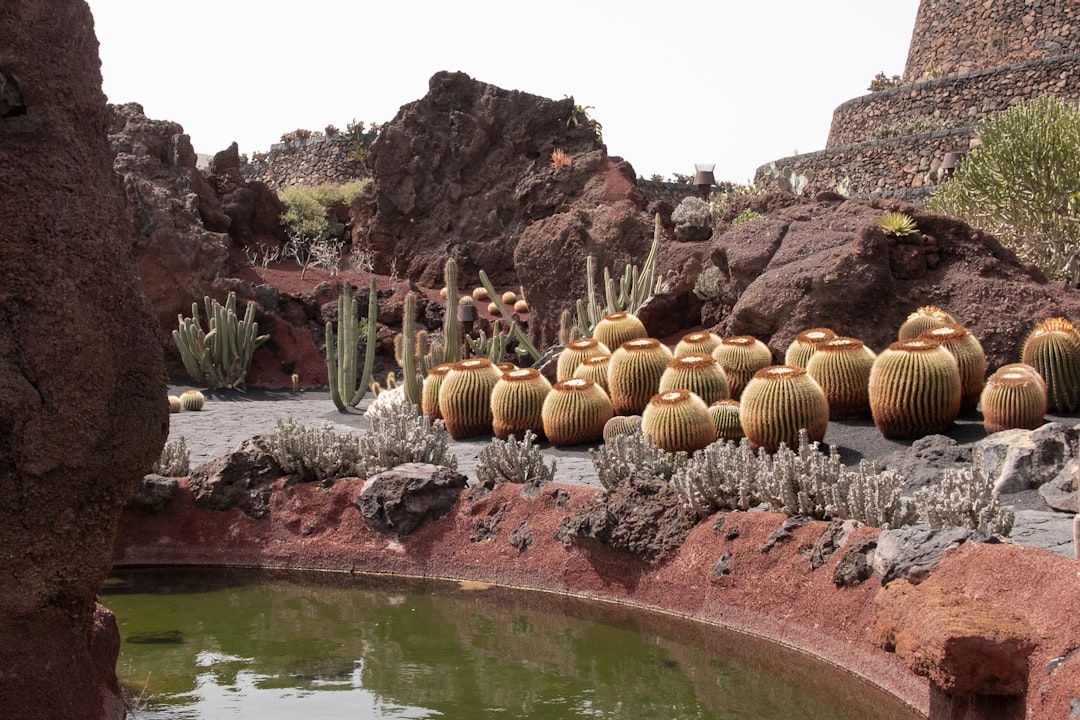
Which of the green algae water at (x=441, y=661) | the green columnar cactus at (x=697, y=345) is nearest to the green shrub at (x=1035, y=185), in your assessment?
the green columnar cactus at (x=697, y=345)

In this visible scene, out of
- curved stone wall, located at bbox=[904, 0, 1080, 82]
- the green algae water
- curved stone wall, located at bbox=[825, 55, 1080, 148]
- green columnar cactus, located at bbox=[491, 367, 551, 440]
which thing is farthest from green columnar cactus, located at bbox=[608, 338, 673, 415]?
curved stone wall, located at bbox=[904, 0, 1080, 82]

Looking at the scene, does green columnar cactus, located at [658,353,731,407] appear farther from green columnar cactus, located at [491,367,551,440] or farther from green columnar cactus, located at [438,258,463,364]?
green columnar cactus, located at [438,258,463,364]

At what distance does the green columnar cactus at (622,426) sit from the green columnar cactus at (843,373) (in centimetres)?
148

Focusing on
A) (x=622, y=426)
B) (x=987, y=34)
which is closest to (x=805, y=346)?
(x=622, y=426)

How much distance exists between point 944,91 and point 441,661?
74.0ft

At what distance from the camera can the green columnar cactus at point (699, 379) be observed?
32.2 ft

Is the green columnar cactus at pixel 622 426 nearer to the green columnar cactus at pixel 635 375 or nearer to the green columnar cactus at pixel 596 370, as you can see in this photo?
→ the green columnar cactus at pixel 635 375

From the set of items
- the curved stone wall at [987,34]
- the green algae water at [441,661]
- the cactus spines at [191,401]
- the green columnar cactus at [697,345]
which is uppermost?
the curved stone wall at [987,34]

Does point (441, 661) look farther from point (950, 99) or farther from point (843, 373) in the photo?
point (950, 99)

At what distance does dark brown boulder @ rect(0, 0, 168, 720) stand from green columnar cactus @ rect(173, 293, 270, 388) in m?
13.8

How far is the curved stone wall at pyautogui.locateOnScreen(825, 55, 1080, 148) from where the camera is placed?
23.8 metres

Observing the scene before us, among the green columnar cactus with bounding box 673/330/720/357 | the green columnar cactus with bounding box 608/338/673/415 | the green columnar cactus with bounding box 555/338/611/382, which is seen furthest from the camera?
the green columnar cactus with bounding box 555/338/611/382

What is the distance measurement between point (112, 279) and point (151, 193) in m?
17.3

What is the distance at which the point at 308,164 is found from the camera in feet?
116
